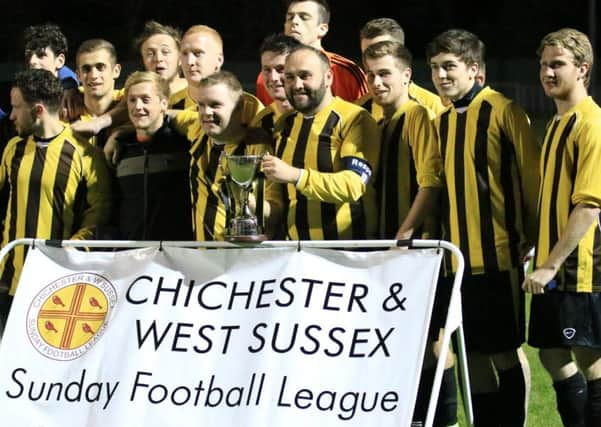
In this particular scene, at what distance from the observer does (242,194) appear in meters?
5.07

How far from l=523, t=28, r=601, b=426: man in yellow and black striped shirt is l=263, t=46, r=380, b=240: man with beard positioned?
2.31 feet

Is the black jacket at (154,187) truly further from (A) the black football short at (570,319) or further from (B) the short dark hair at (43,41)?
(A) the black football short at (570,319)

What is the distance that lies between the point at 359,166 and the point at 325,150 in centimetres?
19

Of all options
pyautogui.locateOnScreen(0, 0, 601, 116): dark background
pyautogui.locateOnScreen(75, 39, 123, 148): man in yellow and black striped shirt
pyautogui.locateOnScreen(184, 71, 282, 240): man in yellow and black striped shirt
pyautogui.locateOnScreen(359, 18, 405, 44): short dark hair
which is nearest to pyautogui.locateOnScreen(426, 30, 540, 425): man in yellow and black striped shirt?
pyautogui.locateOnScreen(184, 71, 282, 240): man in yellow and black striped shirt

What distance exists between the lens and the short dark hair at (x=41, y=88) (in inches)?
232

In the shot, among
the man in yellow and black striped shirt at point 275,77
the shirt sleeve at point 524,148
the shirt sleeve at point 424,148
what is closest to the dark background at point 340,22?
the man in yellow and black striped shirt at point 275,77

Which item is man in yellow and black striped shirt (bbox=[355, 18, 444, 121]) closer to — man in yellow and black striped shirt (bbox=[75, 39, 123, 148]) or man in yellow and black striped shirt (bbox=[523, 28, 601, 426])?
man in yellow and black striped shirt (bbox=[523, 28, 601, 426])

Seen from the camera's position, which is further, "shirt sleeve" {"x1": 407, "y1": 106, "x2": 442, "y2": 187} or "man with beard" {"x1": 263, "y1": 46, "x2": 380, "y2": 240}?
"shirt sleeve" {"x1": 407, "y1": 106, "x2": 442, "y2": 187}

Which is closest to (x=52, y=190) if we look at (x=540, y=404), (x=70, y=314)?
(x=70, y=314)

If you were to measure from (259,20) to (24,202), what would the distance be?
1894 cm

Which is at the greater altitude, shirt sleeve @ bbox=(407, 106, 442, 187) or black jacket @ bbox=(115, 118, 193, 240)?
shirt sleeve @ bbox=(407, 106, 442, 187)

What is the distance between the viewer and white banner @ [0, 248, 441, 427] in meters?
4.74

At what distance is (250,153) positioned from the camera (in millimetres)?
5762

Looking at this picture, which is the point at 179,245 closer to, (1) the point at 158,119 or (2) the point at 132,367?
(2) the point at 132,367
